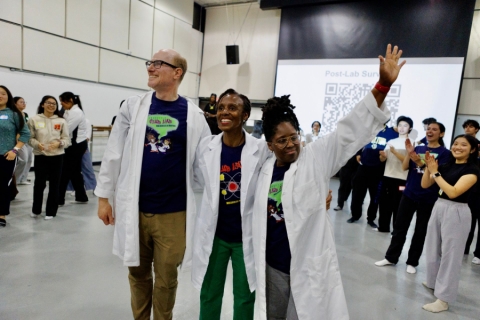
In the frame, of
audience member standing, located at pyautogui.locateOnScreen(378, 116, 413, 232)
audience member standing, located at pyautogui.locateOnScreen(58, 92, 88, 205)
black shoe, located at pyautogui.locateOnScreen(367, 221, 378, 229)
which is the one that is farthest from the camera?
black shoe, located at pyautogui.locateOnScreen(367, 221, 378, 229)

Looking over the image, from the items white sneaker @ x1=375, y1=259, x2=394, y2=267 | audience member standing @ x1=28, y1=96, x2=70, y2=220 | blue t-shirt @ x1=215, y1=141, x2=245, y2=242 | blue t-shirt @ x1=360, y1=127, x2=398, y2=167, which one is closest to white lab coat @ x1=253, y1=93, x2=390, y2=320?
blue t-shirt @ x1=215, y1=141, x2=245, y2=242

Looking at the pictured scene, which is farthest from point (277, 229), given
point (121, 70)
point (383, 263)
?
point (121, 70)

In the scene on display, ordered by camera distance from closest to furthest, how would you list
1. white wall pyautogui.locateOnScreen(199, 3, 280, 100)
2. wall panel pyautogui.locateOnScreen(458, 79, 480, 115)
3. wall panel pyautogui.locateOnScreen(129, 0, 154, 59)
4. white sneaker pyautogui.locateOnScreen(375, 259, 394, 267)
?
white sneaker pyautogui.locateOnScreen(375, 259, 394, 267) → wall panel pyautogui.locateOnScreen(458, 79, 480, 115) → wall panel pyautogui.locateOnScreen(129, 0, 154, 59) → white wall pyautogui.locateOnScreen(199, 3, 280, 100)

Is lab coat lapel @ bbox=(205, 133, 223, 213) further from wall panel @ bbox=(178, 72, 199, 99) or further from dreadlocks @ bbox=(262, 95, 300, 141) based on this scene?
wall panel @ bbox=(178, 72, 199, 99)

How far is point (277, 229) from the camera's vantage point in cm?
149

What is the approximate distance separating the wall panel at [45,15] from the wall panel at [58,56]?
0.50ft

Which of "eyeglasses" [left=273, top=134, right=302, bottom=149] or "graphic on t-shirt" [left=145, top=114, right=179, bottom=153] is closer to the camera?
"eyeglasses" [left=273, top=134, right=302, bottom=149]

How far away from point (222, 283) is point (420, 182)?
2.31 meters

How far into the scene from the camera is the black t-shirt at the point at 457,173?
241 cm

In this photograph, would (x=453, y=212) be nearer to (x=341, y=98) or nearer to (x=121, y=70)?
(x=341, y=98)

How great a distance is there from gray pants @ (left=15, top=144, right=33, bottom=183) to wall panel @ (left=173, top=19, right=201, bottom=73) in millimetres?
5773

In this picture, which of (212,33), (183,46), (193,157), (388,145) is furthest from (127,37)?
(193,157)

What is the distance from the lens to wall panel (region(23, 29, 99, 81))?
6340mm

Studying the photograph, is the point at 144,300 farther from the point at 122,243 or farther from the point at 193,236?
the point at 193,236
